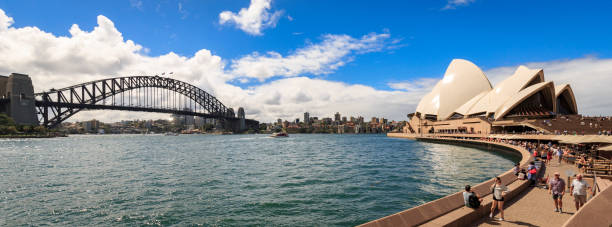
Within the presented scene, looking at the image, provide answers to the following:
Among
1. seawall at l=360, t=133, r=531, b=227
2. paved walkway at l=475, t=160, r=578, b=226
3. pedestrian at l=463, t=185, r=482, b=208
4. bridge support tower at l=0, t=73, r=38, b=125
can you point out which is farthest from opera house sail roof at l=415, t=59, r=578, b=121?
bridge support tower at l=0, t=73, r=38, b=125

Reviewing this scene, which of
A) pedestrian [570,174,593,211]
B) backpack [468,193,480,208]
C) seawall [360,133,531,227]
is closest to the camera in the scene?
seawall [360,133,531,227]

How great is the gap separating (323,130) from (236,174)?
17991cm

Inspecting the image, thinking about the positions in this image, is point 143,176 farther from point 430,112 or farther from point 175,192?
point 430,112

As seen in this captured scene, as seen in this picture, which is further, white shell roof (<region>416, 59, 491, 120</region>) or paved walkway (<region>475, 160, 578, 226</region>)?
white shell roof (<region>416, 59, 491, 120</region>)

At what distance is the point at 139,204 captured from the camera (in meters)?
10.7

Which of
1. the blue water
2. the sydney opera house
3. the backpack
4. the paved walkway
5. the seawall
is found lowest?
the blue water

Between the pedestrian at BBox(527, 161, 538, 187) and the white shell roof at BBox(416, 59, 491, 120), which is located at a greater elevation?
the white shell roof at BBox(416, 59, 491, 120)

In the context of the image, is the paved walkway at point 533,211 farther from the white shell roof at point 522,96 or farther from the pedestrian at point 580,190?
the white shell roof at point 522,96

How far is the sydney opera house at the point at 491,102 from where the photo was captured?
156 feet

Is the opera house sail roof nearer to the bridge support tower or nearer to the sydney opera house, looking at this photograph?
the sydney opera house

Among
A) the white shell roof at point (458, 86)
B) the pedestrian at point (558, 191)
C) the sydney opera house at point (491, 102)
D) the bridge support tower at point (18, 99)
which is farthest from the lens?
the white shell roof at point (458, 86)

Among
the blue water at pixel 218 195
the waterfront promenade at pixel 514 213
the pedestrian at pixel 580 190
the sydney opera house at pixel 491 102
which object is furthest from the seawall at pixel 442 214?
the sydney opera house at pixel 491 102

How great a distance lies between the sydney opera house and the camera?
4753 cm

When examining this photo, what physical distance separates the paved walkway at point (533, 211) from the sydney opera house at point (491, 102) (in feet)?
126
